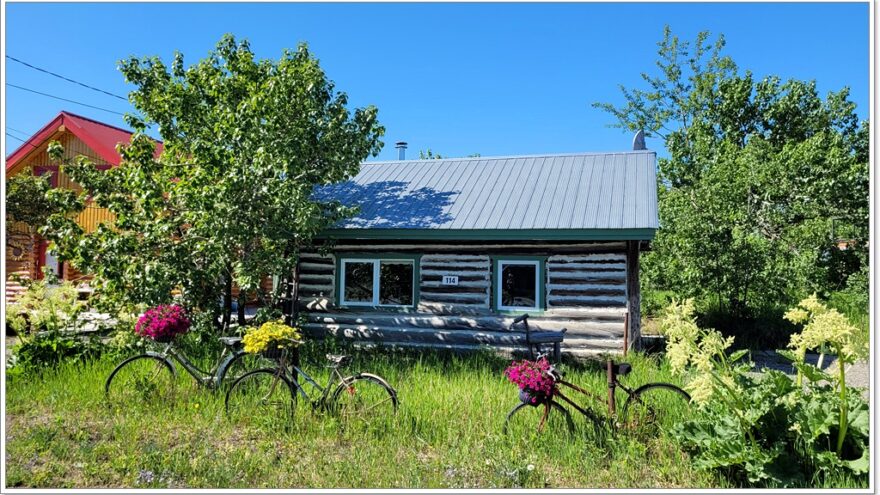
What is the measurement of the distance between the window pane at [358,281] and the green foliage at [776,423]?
8.59 m

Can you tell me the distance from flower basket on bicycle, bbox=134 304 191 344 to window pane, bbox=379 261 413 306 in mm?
5236

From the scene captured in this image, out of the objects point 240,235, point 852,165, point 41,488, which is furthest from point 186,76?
point 852,165

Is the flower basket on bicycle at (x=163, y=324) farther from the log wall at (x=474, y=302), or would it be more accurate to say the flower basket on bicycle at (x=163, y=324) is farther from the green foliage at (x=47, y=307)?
the log wall at (x=474, y=302)

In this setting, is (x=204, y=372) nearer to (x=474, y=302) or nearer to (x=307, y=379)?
(x=307, y=379)

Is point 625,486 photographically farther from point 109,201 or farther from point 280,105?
point 109,201

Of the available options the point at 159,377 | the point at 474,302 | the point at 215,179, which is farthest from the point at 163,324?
the point at 474,302

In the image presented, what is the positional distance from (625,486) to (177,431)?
14.8 ft

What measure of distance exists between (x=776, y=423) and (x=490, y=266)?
24.9 ft

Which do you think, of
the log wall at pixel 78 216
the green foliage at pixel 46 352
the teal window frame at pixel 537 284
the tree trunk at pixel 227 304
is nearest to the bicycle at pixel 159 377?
the green foliage at pixel 46 352

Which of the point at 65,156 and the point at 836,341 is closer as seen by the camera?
the point at 836,341

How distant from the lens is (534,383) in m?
5.66

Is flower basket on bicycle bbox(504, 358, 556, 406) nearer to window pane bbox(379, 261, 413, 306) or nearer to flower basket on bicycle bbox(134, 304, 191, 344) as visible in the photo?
flower basket on bicycle bbox(134, 304, 191, 344)

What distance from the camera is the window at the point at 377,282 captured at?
1274 cm

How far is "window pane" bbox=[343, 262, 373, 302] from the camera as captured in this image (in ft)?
42.4
